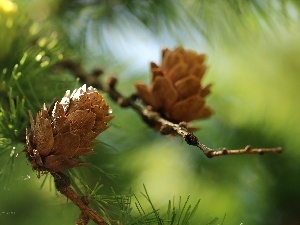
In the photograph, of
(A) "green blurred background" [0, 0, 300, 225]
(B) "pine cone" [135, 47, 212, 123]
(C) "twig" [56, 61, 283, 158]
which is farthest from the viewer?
(A) "green blurred background" [0, 0, 300, 225]

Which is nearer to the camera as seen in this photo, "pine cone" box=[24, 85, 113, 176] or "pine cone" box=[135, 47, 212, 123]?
"pine cone" box=[24, 85, 113, 176]

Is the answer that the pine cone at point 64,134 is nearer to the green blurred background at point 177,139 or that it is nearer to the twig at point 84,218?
the twig at point 84,218

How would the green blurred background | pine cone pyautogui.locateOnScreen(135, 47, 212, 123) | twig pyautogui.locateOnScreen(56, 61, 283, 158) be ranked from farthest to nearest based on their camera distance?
1. the green blurred background
2. pine cone pyautogui.locateOnScreen(135, 47, 212, 123)
3. twig pyautogui.locateOnScreen(56, 61, 283, 158)

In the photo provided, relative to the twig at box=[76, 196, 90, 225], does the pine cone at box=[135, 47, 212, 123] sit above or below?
above

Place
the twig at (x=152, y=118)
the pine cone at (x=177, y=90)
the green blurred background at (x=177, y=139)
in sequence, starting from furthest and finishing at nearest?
the green blurred background at (x=177, y=139)
the pine cone at (x=177, y=90)
the twig at (x=152, y=118)

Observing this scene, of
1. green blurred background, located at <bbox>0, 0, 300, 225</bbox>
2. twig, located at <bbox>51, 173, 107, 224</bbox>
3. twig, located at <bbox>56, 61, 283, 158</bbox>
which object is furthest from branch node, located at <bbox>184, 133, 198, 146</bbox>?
green blurred background, located at <bbox>0, 0, 300, 225</bbox>

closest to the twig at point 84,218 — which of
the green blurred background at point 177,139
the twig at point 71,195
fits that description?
the twig at point 71,195

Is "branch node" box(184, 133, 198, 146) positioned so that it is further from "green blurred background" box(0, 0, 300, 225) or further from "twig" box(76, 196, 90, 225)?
"green blurred background" box(0, 0, 300, 225)
